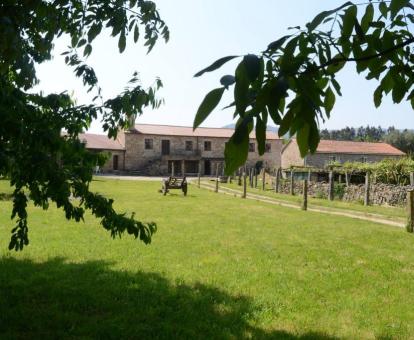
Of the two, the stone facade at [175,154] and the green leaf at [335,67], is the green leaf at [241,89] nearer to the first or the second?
the green leaf at [335,67]

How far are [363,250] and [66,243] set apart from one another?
6481 millimetres

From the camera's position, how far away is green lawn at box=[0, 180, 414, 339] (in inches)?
195

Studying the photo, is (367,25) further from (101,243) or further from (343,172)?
(343,172)

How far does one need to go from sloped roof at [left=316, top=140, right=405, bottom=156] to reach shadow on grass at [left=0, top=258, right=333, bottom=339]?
4434 cm

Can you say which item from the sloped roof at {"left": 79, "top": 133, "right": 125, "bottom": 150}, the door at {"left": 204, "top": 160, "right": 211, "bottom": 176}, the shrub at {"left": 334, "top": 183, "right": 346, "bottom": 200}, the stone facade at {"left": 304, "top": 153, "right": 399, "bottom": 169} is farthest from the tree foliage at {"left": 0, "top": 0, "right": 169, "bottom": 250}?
the door at {"left": 204, "top": 160, "right": 211, "bottom": 176}

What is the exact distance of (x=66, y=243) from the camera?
954cm

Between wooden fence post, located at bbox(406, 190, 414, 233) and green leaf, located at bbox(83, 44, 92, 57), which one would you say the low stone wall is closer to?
wooden fence post, located at bbox(406, 190, 414, 233)

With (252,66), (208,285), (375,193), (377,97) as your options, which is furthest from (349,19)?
(375,193)

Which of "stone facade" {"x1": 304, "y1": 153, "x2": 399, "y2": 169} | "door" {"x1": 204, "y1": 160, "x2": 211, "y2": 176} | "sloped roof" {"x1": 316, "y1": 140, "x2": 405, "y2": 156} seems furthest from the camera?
"door" {"x1": 204, "y1": 160, "x2": 211, "y2": 176}

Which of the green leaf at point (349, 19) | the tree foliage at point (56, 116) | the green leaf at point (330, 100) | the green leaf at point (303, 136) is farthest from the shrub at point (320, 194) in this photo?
the green leaf at point (303, 136)

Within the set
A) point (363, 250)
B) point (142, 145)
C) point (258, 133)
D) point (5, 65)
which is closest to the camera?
point (258, 133)

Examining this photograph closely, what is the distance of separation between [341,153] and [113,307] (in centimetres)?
4764

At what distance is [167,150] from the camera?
5491cm

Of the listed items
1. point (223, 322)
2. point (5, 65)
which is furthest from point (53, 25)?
point (223, 322)
